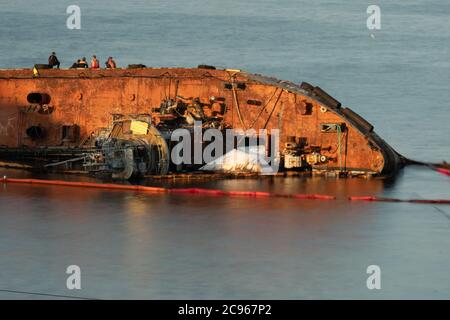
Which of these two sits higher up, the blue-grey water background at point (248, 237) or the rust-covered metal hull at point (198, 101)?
the rust-covered metal hull at point (198, 101)

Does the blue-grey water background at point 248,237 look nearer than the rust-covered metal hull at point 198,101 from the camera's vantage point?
Yes

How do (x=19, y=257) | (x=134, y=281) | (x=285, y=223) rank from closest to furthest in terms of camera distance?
(x=134, y=281) < (x=19, y=257) < (x=285, y=223)

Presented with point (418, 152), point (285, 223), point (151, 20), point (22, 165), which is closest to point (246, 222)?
point (285, 223)

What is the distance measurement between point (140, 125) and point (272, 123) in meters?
4.82

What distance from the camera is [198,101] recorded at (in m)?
55.6

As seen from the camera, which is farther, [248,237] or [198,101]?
[198,101]

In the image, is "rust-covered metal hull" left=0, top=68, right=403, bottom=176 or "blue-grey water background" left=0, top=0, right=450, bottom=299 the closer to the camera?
"blue-grey water background" left=0, top=0, right=450, bottom=299

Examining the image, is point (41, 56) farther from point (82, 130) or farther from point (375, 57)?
point (82, 130)

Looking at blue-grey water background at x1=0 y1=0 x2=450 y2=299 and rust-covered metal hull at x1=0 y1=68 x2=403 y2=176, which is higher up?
rust-covered metal hull at x1=0 y1=68 x2=403 y2=176

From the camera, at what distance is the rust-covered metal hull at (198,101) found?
53938mm

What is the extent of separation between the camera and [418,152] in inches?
2469

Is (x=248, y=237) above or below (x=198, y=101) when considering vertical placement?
below

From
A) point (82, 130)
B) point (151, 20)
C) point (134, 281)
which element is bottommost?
point (134, 281)

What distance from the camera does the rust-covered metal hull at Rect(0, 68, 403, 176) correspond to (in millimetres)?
53938
